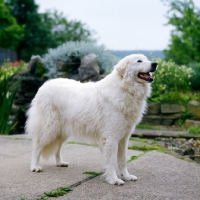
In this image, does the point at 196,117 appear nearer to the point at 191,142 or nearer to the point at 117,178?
the point at 191,142

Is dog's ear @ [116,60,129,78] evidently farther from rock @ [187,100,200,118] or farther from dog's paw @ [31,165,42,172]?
rock @ [187,100,200,118]

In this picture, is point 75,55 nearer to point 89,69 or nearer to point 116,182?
point 89,69

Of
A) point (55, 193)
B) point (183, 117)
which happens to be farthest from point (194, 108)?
point (55, 193)

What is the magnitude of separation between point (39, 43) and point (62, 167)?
2784 cm

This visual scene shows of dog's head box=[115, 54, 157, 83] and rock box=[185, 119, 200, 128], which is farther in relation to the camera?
rock box=[185, 119, 200, 128]

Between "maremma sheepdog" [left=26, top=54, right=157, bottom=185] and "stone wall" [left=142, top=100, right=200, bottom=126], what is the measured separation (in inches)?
185

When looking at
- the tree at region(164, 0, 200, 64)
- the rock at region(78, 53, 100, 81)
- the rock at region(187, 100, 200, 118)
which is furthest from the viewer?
the tree at region(164, 0, 200, 64)

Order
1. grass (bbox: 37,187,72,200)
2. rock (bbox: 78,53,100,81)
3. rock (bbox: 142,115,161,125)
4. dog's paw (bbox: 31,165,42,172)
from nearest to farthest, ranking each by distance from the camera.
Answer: grass (bbox: 37,187,72,200), dog's paw (bbox: 31,165,42,172), rock (bbox: 142,115,161,125), rock (bbox: 78,53,100,81)

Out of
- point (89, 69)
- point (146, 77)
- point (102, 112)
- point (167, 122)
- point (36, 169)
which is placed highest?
point (146, 77)

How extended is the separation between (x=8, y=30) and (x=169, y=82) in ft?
66.6

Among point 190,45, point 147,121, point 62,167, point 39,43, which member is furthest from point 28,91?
point 39,43

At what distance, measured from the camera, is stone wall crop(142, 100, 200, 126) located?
375 inches

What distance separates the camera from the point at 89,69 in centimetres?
1100

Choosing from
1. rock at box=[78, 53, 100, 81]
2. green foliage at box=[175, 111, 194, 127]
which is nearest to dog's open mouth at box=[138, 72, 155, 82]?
green foliage at box=[175, 111, 194, 127]
